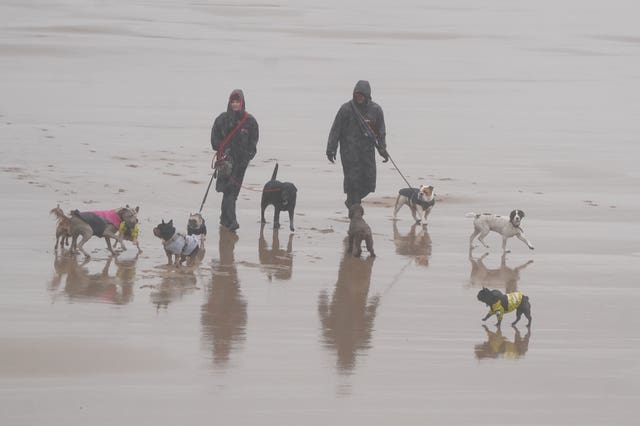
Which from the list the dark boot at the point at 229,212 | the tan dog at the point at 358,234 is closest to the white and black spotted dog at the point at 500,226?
the tan dog at the point at 358,234

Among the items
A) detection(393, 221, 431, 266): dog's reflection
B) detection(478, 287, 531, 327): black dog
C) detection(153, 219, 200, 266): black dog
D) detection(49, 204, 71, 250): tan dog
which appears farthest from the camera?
detection(393, 221, 431, 266): dog's reflection

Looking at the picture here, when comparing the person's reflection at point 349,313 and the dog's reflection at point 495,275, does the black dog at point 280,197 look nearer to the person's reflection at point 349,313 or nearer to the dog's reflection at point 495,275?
the person's reflection at point 349,313

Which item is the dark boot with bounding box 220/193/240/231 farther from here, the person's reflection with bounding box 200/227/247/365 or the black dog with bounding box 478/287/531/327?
the black dog with bounding box 478/287/531/327

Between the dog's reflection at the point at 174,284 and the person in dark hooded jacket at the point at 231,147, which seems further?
the person in dark hooded jacket at the point at 231,147

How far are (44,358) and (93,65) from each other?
22.7 m

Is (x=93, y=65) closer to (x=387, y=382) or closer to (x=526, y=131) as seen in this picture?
(x=526, y=131)

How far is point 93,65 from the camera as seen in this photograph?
3194 cm

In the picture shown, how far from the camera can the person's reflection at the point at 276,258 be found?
13.2 metres

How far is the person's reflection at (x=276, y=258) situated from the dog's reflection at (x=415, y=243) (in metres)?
1.20

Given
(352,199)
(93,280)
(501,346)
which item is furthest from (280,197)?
(501,346)

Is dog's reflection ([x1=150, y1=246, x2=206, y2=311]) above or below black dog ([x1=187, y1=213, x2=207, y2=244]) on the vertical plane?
below

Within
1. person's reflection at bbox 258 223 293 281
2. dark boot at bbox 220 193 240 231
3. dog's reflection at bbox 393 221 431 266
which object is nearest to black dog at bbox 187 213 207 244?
person's reflection at bbox 258 223 293 281

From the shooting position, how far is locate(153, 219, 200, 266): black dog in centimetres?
1272

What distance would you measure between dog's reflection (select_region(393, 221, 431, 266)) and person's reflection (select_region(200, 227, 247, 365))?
1957 millimetres
